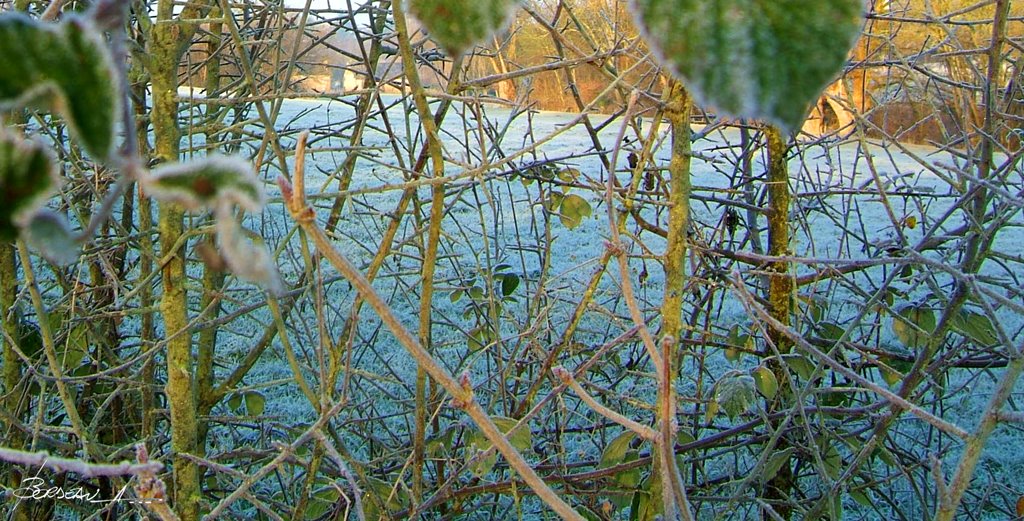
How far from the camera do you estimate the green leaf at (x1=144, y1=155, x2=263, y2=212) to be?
0.74 ft

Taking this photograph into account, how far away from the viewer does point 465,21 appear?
1.10 ft

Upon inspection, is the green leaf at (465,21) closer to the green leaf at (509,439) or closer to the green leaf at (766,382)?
the green leaf at (509,439)

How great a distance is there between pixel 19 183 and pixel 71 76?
0.03 metres

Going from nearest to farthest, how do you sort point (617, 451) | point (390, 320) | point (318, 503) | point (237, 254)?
1. point (237, 254)
2. point (390, 320)
3. point (617, 451)
4. point (318, 503)

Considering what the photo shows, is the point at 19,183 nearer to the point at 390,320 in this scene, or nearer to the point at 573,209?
the point at 390,320

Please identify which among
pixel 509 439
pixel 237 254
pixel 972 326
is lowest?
pixel 509 439

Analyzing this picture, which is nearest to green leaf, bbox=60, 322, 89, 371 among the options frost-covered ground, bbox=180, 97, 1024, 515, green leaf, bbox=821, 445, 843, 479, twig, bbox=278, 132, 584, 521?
frost-covered ground, bbox=180, 97, 1024, 515

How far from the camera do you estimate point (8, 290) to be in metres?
1.85

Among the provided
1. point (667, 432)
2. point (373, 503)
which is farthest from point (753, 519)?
point (667, 432)

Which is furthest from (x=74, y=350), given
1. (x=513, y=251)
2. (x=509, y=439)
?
(x=513, y=251)

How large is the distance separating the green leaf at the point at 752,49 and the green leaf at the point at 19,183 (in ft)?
0.59

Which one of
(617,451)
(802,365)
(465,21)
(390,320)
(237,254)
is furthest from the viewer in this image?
(802,365)

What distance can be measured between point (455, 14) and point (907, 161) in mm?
6508

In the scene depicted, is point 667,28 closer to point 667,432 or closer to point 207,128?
point 667,432
